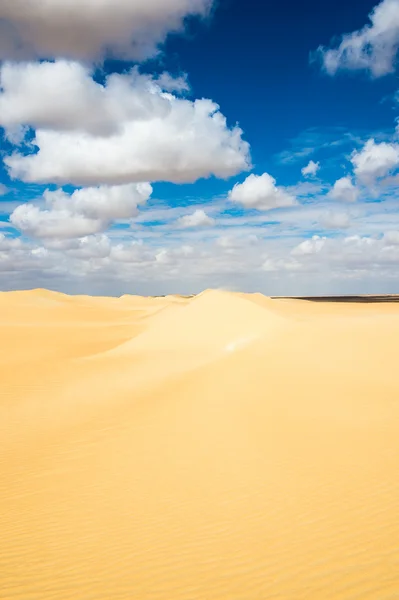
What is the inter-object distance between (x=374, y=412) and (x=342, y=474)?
402cm

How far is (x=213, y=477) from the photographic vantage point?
7641 mm

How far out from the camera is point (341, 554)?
4.83 m

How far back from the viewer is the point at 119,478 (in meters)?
8.01

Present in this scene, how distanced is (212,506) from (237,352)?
1260 cm

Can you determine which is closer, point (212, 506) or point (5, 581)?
point (5, 581)

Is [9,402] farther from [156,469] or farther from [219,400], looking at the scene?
[156,469]

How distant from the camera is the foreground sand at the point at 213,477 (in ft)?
15.7

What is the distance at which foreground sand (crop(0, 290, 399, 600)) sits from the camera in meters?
4.79

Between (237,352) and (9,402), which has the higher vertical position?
(237,352)

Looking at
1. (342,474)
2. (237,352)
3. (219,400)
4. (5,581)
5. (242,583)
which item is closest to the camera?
(242,583)

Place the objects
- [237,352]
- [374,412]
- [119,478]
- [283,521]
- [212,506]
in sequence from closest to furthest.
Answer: [283,521] → [212,506] → [119,478] → [374,412] → [237,352]

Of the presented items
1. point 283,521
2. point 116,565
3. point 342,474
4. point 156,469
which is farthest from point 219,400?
point 116,565

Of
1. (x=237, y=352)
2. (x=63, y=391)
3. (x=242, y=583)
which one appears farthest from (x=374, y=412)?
(x=63, y=391)

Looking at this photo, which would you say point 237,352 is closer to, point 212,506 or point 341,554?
point 212,506
